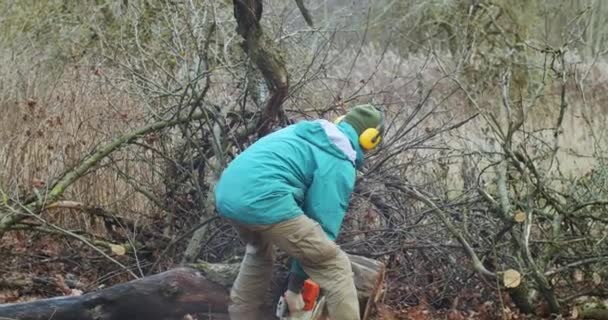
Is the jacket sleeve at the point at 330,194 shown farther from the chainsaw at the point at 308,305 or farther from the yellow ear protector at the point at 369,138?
the chainsaw at the point at 308,305

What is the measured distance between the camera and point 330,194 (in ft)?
14.1

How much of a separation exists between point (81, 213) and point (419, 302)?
8.17 ft

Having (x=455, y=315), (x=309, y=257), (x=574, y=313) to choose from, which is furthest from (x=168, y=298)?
(x=574, y=313)

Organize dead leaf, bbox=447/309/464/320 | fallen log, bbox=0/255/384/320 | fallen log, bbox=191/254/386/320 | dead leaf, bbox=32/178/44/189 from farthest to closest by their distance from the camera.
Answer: dead leaf, bbox=447/309/464/320 < dead leaf, bbox=32/178/44/189 < fallen log, bbox=191/254/386/320 < fallen log, bbox=0/255/384/320

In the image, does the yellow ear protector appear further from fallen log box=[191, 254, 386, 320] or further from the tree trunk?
the tree trunk

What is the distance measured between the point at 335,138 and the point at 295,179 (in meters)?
0.29

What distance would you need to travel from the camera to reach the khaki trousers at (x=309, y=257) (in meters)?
4.30

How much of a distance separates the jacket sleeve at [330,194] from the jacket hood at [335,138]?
7 cm

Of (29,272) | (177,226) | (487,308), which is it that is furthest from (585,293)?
(29,272)

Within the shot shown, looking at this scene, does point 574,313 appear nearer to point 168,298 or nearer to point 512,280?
point 512,280

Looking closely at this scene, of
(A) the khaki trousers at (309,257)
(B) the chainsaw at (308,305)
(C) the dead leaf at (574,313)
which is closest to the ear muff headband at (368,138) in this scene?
(A) the khaki trousers at (309,257)

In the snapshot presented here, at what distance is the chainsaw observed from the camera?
4.46 meters

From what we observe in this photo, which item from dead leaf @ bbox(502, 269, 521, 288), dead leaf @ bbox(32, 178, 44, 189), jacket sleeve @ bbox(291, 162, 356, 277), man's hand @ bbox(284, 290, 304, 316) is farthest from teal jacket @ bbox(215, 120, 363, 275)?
dead leaf @ bbox(32, 178, 44, 189)

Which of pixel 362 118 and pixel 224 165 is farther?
pixel 224 165
